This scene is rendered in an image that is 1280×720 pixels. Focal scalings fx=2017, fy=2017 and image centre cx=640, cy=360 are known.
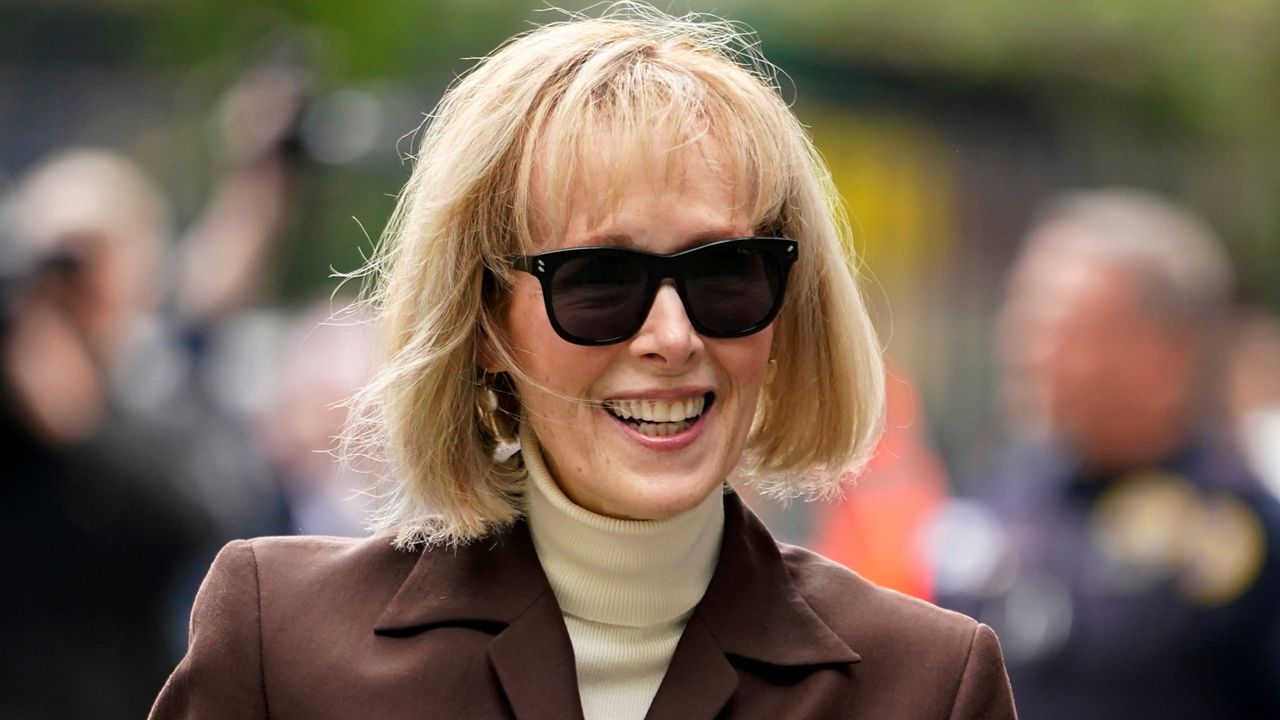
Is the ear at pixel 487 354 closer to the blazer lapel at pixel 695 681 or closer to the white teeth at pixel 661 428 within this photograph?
the white teeth at pixel 661 428

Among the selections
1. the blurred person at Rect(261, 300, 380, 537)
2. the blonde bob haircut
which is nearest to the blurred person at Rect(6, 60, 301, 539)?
the blurred person at Rect(261, 300, 380, 537)

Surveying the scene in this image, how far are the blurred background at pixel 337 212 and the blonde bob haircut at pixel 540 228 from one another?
0.31 m

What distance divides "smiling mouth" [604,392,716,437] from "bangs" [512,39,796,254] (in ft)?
0.80

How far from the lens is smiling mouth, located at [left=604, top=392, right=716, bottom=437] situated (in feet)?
8.93

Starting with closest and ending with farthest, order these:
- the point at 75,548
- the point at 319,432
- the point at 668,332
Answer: the point at 668,332
the point at 75,548
the point at 319,432

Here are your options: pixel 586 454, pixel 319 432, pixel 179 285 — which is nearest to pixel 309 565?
pixel 586 454

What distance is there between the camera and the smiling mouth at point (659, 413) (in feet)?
8.93

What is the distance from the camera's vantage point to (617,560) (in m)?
2.78

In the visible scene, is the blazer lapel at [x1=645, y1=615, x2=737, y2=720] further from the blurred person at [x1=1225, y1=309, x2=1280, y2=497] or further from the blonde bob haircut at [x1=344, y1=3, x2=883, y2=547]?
the blurred person at [x1=1225, y1=309, x2=1280, y2=497]

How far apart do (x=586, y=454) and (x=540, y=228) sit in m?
0.31

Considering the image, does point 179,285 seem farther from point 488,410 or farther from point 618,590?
point 618,590

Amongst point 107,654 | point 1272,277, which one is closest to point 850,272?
point 107,654

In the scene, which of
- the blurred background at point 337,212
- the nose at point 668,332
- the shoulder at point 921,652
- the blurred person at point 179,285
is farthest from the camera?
the blurred person at point 179,285

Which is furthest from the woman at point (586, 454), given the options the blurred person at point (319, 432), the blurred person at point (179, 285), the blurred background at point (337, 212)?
the blurred person at point (319, 432)
